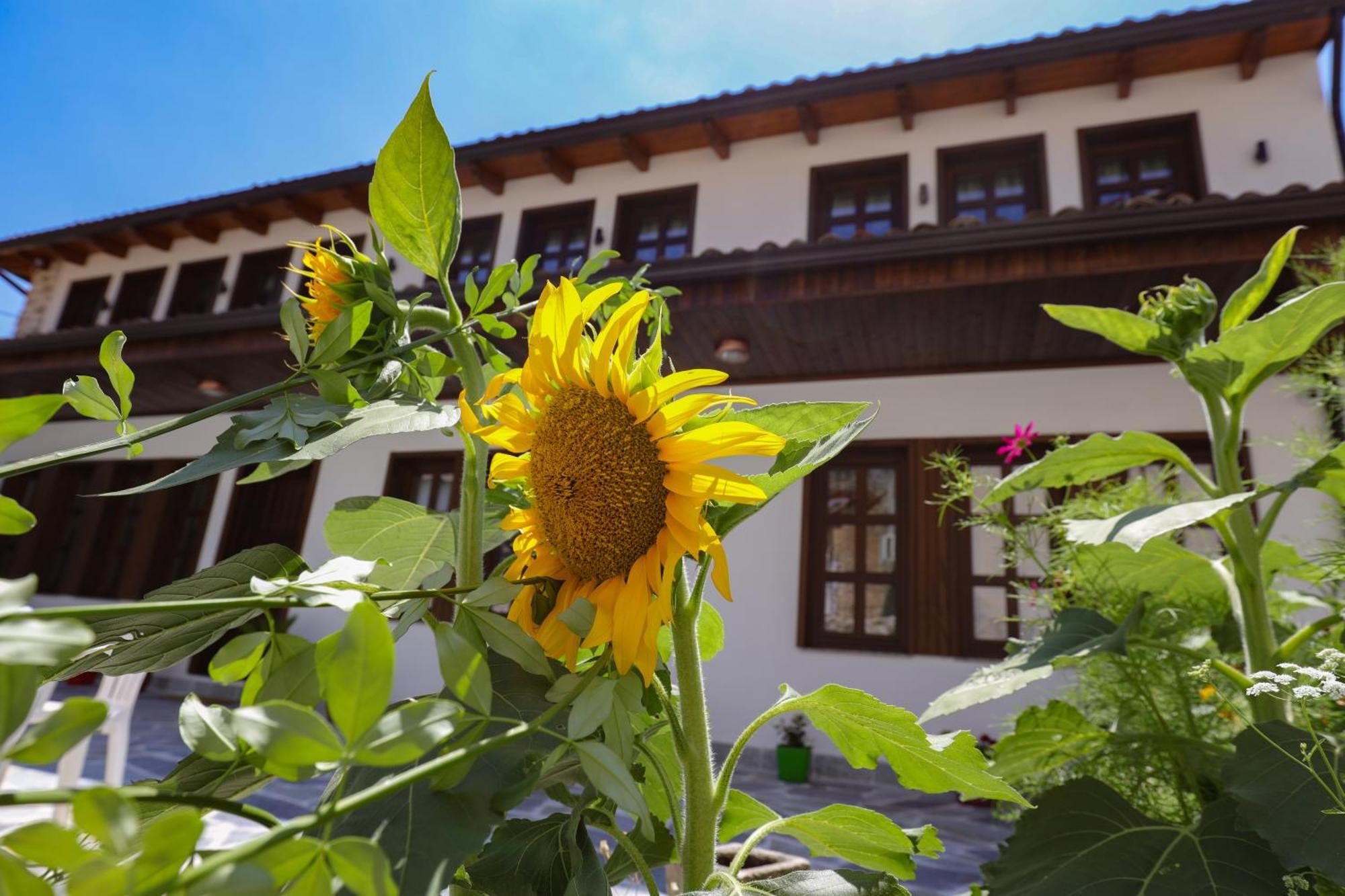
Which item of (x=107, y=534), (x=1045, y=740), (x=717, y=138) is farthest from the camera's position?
(x=107, y=534)

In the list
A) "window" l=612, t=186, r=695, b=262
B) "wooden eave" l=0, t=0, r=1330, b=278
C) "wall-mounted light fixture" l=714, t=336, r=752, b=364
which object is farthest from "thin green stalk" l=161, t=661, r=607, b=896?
"window" l=612, t=186, r=695, b=262

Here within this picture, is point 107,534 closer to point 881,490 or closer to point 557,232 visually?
point 557,232

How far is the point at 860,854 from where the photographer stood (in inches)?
20.4

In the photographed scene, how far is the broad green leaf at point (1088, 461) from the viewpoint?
2.71 feet

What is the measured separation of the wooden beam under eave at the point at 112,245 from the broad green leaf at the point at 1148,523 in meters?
12.5

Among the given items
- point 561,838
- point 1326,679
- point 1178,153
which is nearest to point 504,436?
point 561,838

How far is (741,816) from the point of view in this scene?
59 cm

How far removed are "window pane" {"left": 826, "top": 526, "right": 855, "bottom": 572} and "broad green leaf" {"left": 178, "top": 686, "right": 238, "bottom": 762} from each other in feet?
19.7

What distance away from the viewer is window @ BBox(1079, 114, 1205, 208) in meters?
6.16

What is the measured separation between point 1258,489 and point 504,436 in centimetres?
65

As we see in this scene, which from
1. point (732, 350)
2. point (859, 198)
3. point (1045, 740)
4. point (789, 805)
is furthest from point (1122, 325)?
point (859, 198)

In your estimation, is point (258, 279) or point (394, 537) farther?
point (258, 279)

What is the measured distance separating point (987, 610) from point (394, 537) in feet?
18.8

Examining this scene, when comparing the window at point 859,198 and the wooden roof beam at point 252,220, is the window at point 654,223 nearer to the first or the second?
the window at point 859,198
